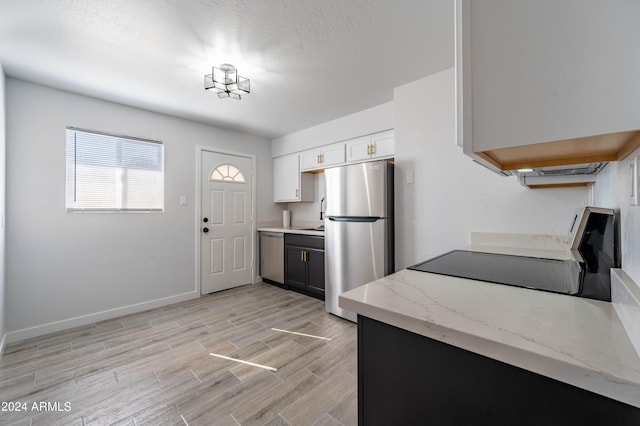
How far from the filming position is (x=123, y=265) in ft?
9.64

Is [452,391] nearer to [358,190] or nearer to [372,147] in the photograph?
[358,190]

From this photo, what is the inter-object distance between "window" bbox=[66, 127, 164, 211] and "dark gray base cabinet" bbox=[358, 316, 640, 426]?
323 centimetres

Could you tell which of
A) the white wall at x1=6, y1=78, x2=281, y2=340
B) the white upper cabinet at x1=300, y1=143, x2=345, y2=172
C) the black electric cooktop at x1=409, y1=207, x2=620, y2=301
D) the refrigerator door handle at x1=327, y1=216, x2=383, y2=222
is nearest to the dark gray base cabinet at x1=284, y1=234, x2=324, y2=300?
the refrigerator door handle at x1=327, y1=216, x2=383, y2=222

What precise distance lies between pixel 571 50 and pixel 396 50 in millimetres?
1748

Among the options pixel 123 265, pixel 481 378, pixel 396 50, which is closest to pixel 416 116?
pixel 396 50

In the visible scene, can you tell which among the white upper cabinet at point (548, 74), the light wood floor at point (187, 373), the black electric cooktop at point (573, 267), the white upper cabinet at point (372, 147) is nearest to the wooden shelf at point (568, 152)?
the white upper cabinet at point (548, 74)

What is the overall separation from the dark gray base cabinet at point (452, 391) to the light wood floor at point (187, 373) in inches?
36.2

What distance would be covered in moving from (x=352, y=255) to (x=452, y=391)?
207 centimetres

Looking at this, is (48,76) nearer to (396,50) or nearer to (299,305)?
(396,50)

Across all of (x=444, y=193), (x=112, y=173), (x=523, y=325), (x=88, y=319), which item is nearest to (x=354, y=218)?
(x=444, y=193)

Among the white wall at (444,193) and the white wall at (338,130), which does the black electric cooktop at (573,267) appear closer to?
the white wall at (444,193)

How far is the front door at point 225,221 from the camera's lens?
3.63 meters

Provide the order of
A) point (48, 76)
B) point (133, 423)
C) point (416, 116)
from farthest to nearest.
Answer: point (416, 116)
point (48, 76)
point (133, 423)

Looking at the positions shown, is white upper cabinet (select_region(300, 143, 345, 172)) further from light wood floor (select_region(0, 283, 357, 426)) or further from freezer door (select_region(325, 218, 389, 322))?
light wood floor (select_region(0, 283, 357, 426))
